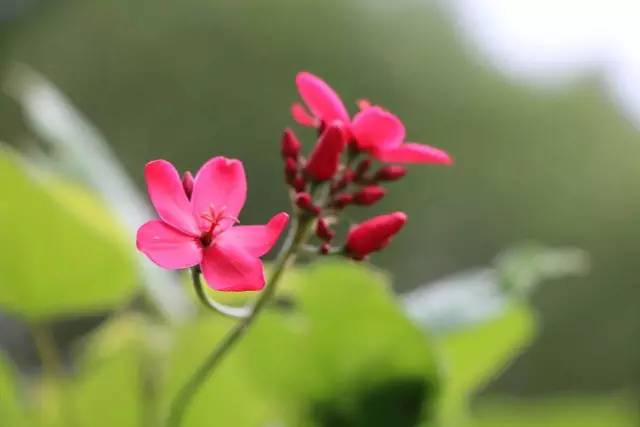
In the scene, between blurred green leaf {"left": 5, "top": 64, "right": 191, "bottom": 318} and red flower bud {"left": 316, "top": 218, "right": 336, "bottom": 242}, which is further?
blurred green leaf {"left": 5, "top": 64, "right": 191, "bottom": 318}

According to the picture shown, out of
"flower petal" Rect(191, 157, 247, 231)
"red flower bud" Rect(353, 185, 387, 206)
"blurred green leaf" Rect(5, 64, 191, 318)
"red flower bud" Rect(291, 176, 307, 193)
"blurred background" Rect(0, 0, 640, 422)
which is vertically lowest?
"flower petal" Rect(191, 157, 247, 231)

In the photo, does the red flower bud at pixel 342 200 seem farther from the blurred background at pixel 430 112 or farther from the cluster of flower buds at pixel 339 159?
the blurred background at pixel 430 112

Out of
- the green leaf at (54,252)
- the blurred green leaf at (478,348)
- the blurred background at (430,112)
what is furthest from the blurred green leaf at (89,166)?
the blurred background at (430,112)

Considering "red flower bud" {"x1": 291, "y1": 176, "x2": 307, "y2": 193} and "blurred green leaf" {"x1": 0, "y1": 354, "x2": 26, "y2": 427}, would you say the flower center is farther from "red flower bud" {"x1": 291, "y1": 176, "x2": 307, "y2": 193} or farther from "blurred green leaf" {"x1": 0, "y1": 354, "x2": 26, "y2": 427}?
"blurred green leaf" {"x1": 0, "y1": 354, "x2": 26, "y2": 427}

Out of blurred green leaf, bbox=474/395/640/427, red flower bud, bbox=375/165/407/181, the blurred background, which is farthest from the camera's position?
the blurred background

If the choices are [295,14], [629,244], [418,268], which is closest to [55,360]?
[418,268]

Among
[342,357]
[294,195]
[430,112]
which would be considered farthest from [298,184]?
[430,112]

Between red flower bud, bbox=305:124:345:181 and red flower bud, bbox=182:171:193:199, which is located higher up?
red flower bud, bbox=305:124:345:181

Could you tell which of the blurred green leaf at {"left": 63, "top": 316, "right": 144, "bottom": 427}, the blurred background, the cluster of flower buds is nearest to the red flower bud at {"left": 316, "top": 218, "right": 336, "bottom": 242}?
the cluster of flower buds
